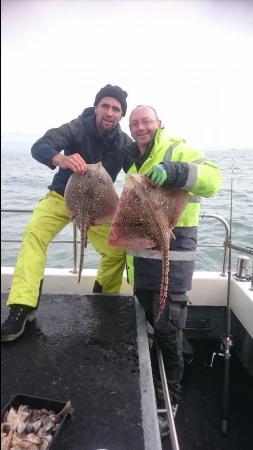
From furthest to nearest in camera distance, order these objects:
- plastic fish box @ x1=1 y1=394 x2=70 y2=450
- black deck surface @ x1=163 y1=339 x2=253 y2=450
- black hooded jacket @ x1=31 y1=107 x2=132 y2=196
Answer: black hooded jacket @ x1=31 y1=107 x2=132 y2=196 → black deck surface @ x1=163 y1=339 x2=253 y2=450 → plastic fish box @ x1=1 y1=394 x2=70 y2=450

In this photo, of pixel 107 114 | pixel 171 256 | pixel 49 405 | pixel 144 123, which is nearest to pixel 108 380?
pixel 49 405

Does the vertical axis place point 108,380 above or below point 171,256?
below

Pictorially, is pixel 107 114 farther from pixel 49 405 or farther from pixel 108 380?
pixel 49 405

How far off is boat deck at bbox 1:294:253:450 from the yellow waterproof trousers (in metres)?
0.33

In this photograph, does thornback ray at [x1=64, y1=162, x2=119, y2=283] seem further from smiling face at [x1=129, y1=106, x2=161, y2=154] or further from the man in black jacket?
smiling face at [x1=129, y1=106, x2=161, y2=154]

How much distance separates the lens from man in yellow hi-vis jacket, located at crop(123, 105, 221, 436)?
259 centimetres

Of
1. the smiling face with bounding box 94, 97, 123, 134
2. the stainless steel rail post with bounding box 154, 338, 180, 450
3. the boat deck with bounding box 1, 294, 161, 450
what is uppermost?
the smiling face with bounding box 94, 97, 123, 134

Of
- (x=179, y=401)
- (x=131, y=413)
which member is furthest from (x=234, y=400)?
(x=131, y=413)

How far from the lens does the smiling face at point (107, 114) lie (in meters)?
3.14

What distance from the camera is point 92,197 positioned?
2.70 metres

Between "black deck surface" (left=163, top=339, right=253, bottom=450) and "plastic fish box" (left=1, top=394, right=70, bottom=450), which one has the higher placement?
"plastic fish box" (left=1, top=394, right=70, bottom=450)

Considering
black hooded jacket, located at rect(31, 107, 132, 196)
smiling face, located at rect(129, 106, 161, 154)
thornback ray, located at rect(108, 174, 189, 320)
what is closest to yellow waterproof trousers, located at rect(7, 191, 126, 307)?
black hooded jacket, located at rect(31, 107, 132, 196)

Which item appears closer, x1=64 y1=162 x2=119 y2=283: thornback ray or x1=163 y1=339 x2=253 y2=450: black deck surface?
x1=64 y1=162 x2=119 y2=283: thornback ray

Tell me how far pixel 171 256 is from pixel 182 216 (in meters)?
0.33
